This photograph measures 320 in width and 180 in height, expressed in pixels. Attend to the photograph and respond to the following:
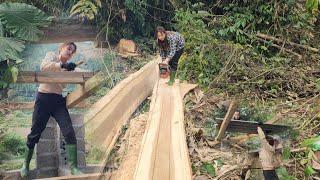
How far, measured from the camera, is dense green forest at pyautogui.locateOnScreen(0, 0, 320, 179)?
4.17 metres

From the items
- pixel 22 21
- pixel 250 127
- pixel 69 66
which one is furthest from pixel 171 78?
pixel 22 21

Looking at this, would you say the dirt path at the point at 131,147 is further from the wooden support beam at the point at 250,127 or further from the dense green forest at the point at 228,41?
the wooden support beam at the point at 250,127

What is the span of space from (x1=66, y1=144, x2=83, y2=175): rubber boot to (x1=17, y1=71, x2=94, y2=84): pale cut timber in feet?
1.53

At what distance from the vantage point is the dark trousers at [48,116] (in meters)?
3.70

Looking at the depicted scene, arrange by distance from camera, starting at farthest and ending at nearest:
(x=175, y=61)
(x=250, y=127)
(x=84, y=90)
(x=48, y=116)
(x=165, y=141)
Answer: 1. (x=175, y=61)
2. (x=250, y=127)
3. (x=84, y=90)
4. (x=48, y=116)
5. (x=165, y=141)

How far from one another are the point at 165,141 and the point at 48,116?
2.84ft

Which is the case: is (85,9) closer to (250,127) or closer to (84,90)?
(84,90)

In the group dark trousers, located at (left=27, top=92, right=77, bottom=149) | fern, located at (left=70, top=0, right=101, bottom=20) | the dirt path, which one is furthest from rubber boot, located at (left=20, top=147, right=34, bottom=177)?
fern, located at (left=70, top=0, right=101, bottom=20)

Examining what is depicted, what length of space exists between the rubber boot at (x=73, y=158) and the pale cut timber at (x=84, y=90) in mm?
298

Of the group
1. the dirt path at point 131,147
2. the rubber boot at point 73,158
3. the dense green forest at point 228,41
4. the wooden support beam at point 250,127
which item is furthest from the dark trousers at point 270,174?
the rubber boot at point 73,158

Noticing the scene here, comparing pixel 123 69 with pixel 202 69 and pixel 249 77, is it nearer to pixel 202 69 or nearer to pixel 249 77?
pixel 202 69

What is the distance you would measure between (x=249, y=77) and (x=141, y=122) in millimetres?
1558

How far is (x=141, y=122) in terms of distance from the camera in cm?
395

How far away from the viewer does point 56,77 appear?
144 inches
